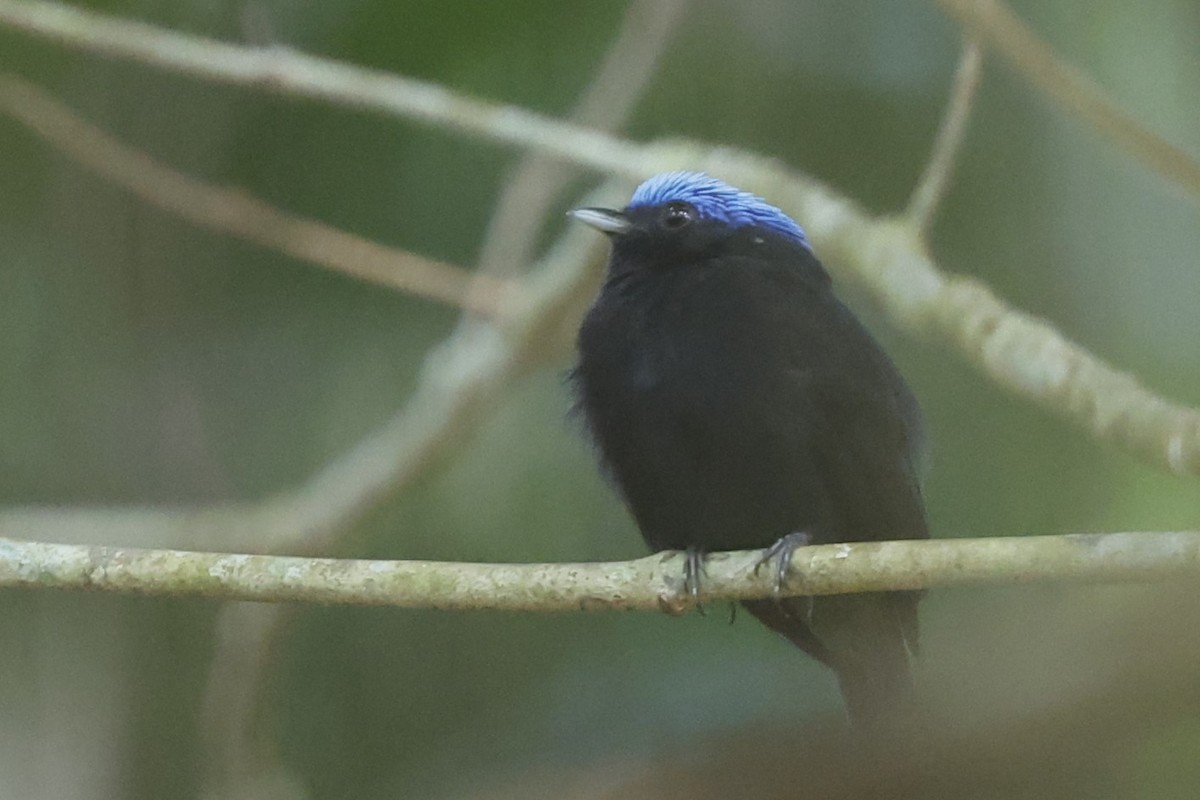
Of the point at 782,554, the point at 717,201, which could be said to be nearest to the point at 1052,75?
the point at 717,201

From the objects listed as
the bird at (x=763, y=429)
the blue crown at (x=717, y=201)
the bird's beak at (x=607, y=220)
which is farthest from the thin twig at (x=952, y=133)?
the bird's beak at (x=607, y=220)

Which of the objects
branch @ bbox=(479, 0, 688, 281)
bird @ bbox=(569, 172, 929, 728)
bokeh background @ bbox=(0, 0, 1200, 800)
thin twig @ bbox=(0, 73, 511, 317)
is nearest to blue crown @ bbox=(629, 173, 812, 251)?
bird @ bbox=(569, 172, 929, 728)

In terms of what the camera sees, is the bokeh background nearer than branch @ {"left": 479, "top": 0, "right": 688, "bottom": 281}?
Yes

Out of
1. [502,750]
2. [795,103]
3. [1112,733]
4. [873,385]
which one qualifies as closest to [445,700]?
[502,750]

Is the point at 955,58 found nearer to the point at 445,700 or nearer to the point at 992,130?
the point at 992,130

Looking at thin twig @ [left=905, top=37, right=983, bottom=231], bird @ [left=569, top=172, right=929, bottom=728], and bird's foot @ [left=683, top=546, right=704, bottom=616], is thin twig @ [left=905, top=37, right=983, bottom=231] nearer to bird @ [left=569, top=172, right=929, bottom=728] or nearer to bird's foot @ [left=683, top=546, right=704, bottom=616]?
bird @ [left=569, top=172, right=929, bottom=728]

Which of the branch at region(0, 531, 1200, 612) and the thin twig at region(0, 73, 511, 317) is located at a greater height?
the branch at region(0, 531, 1200, 612)

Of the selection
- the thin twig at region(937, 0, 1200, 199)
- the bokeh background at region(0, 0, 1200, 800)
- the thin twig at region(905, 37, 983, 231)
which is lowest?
the bokeh background at region(0, 0, 1200, 800)

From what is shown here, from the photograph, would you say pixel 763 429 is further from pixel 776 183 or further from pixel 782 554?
pixel 776 183

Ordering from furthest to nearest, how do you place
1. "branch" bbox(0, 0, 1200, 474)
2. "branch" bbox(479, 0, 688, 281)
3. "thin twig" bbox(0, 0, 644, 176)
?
"branch" bbox(479, 0, 688, 281)
"thin twig" bbox(0, 0, 644, 176)
"branch" bbox(0, 0, 1200, 474)
